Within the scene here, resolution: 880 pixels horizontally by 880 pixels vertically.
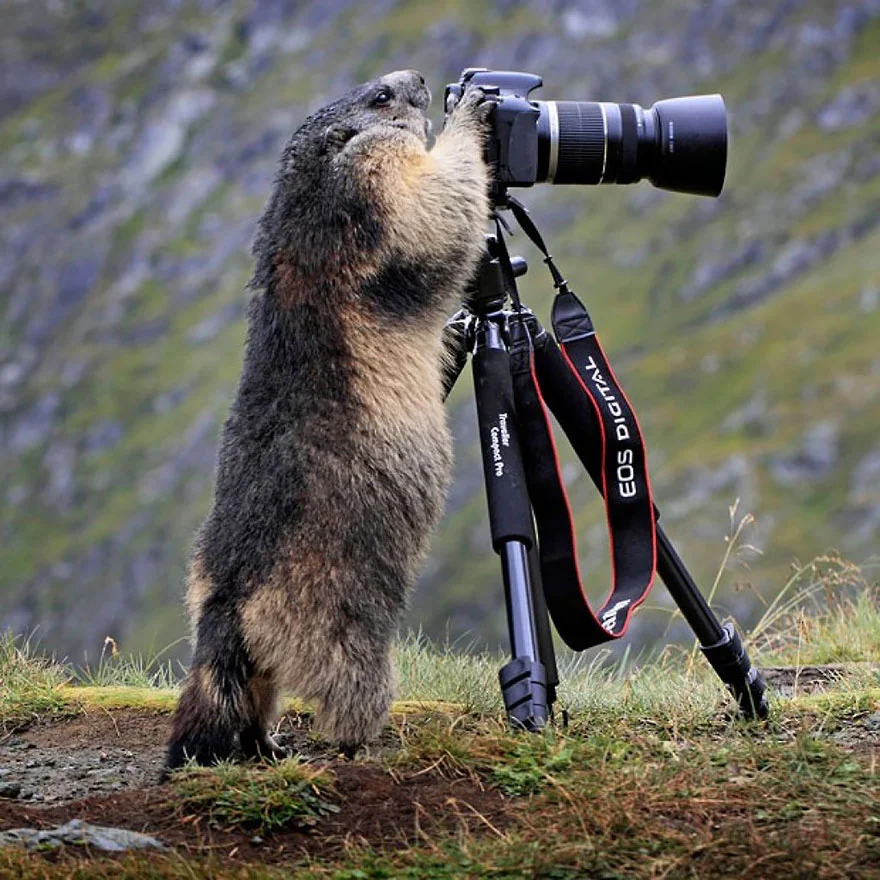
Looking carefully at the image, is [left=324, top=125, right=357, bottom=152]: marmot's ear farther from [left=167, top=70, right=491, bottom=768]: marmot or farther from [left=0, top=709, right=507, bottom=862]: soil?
[left=0, top=709, right=507, bottom=862]: soil

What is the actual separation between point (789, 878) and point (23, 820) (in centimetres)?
275

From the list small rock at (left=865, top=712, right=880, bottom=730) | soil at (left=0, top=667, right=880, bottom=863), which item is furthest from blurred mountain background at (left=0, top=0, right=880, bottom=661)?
soil at (left=0, top=667, right=880, bottom=863)

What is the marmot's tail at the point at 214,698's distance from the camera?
646cm

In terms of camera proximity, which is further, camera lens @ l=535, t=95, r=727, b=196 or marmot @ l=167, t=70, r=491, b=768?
camera lens @ l=535, t=95, r=727, b=196

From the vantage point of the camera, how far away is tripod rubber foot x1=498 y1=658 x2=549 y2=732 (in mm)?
6617

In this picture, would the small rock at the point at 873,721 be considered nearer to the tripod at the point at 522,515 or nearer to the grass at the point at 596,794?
the grass at the point at 596,794

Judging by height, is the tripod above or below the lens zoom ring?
below

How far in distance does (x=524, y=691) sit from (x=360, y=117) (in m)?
2.77

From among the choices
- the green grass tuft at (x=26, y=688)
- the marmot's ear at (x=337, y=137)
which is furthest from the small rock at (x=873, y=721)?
the green grass tuft at (x=26, y=688)

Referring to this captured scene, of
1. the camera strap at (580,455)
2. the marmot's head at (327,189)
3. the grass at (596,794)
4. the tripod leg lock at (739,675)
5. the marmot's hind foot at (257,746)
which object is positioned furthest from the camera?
the tripod leg lock at (739,675)

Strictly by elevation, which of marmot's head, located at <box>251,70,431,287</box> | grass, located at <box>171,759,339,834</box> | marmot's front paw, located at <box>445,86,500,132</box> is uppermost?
marmot's front paw, located at <box>445,86,500,132</box>

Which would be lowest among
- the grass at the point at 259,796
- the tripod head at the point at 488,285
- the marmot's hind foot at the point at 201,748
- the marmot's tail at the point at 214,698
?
the grass at the point at 259,796

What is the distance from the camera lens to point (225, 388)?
576ft

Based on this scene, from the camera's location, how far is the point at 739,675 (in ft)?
23.6
